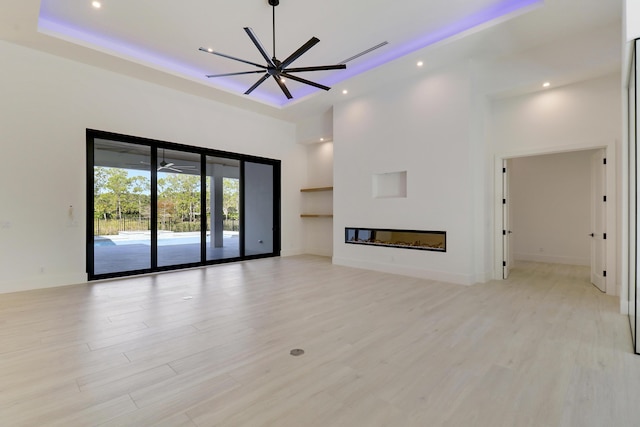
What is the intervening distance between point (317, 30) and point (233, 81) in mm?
2586

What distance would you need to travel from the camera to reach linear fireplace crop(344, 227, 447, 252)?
5.52 meters

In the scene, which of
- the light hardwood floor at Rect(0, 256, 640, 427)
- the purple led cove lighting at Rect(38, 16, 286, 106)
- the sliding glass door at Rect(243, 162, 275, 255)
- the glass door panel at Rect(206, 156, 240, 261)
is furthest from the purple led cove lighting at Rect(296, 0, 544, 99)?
the light hardwood floor at Rect(0, 256, 640, 427)

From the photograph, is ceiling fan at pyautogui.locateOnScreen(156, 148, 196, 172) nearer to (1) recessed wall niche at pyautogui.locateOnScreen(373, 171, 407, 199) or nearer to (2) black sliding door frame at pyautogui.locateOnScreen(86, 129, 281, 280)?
(2) black sliding door frame at pyautogui.locateOnScreen(86, 129, 281, 280)

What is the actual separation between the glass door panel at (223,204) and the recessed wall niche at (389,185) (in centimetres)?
361

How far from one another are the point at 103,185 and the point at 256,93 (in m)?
3.81

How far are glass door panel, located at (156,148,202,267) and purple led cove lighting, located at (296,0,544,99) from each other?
145 inches

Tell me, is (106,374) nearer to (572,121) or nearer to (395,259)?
(395,259)

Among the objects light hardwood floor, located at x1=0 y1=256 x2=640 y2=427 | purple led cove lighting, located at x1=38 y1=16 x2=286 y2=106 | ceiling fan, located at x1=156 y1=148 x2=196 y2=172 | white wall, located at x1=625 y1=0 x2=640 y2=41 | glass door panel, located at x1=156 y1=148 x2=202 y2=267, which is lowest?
light hardwood floor, located at x1=0 y1=256 x2=640 y2=427

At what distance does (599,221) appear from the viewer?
15.7ft

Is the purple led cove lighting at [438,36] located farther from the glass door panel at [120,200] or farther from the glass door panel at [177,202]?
the glass door panel at [120,200]

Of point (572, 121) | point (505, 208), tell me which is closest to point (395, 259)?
point (505, 208)

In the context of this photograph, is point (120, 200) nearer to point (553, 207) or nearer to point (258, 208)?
point (258, 208)

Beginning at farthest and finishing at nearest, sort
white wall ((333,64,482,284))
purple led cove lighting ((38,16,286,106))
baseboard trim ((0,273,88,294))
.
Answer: white wall ((333,64,482,284)) < baseboard trim ((0,273,88,294)) < purple led cove lighting ((38,16,286,106))

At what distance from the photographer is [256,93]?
7.08 metres
